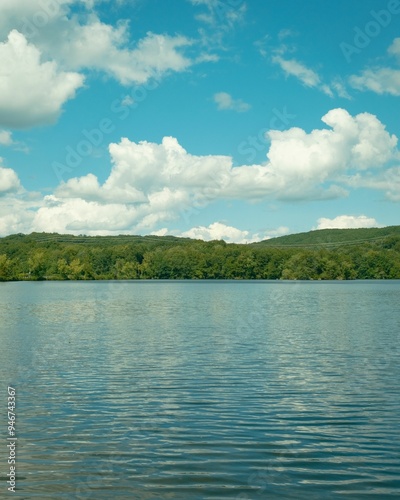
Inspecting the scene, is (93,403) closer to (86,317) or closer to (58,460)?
(58,460)

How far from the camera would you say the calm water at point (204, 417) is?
13820mm

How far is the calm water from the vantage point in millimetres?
13820

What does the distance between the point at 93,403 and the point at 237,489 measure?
961 cm

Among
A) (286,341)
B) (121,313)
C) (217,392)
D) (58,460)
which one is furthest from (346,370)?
(121,313)

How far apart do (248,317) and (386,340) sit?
2155 centimetres

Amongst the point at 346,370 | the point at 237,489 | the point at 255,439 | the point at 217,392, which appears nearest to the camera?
the point at 237,489

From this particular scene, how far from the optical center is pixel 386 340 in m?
40.6

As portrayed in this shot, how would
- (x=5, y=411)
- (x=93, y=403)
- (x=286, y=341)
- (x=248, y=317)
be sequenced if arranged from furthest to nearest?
1. (x=248, y=317)
2. (x=286, y=341)
3. (x=93, y=403)
4. (x=5, y=411)

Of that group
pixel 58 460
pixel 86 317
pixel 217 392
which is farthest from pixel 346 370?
pixel 86 317

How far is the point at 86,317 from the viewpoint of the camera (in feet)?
199

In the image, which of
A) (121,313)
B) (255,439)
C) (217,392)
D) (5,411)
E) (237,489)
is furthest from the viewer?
(121,313)

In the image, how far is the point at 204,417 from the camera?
64.0 feet

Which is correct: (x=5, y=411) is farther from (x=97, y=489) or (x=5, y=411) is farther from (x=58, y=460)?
(x=97, y=489)

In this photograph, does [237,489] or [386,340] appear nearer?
[237,489]
